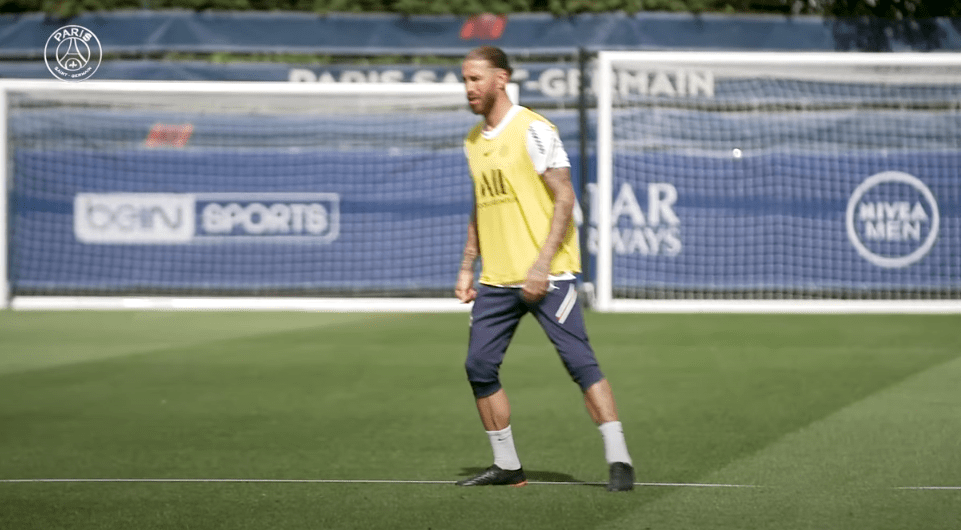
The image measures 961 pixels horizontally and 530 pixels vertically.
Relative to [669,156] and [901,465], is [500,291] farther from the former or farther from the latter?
[669,156]

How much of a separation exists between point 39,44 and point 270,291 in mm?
3348

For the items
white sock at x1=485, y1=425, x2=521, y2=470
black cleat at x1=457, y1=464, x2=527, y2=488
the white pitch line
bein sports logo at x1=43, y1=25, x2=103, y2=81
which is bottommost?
the white pitch line

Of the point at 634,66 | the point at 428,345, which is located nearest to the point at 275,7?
the point at 634,66

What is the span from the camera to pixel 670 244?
1481 cm

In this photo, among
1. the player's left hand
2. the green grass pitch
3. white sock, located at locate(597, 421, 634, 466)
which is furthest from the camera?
white sock, located at locate(597, 421, 634, 466)

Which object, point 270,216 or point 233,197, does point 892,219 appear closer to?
point 270,216

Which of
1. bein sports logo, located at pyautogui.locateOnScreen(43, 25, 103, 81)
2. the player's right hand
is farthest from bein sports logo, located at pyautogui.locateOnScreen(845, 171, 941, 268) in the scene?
the player's right hand

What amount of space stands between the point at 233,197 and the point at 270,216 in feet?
1.36

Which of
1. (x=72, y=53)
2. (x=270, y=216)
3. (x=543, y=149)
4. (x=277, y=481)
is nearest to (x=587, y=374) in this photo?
(x=543, y=149)

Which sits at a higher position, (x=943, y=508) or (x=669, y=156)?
(x=669, y=156)

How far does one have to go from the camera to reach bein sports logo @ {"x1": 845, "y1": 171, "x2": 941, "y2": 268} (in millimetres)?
14578

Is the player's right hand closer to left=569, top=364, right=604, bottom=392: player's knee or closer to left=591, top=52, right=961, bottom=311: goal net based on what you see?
left=569, top=364, right=604, bottom=392: player's knee

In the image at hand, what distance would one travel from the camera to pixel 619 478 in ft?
18.8

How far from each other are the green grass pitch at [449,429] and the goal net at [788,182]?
5.55 feet
